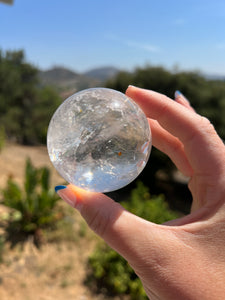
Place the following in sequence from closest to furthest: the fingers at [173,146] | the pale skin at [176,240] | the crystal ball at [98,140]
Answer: the pale skin at [176,240]
the crystal ball at [98,140]
the fingers at [173,146]

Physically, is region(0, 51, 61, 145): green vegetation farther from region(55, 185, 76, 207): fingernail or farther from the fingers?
region(55, 185, 76, 207): fingernail

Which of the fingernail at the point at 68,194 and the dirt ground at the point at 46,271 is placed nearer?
the fingernail at the point at 68,194

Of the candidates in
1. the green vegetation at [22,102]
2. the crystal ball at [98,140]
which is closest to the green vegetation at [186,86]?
the green vegetation at [22,102]

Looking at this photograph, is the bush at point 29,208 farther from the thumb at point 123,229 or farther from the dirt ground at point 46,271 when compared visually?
the thumb at point 123,229

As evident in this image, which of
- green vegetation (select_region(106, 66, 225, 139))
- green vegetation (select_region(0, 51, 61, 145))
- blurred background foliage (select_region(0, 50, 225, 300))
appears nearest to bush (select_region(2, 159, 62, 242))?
blurred background foliage (select_region(0, 50, 225, 300))

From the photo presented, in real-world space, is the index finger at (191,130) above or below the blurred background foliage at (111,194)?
above

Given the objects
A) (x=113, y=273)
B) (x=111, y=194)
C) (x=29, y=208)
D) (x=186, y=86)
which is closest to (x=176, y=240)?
(x=113, y=273)
